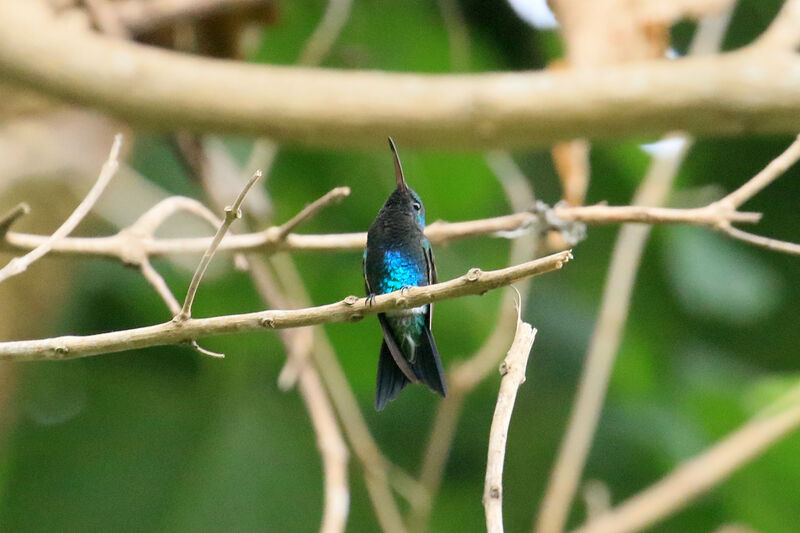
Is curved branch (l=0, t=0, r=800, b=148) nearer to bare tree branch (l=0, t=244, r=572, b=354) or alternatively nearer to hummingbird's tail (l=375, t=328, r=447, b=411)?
hummingbird's tail (l=375, t=328, r=447, b=411)

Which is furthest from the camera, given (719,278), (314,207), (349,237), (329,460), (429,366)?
(719,278)

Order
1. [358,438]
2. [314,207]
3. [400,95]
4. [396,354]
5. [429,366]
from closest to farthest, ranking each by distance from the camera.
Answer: [314,207] → [396,354] → [429,366] → [400,95] → [358,438]

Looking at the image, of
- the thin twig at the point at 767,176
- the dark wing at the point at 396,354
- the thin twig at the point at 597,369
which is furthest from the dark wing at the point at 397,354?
the thin twig at the point at 597,369

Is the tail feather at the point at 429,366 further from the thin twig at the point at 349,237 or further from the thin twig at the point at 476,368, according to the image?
the thin twig at the point at 476,368

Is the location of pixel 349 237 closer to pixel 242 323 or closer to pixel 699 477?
pixel 242 323

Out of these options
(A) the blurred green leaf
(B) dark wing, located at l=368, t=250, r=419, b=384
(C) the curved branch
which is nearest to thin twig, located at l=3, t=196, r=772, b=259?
(B) dark wing, located at l=368, t=250, r=419, b=384

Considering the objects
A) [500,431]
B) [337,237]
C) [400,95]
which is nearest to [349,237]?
[337,237]
